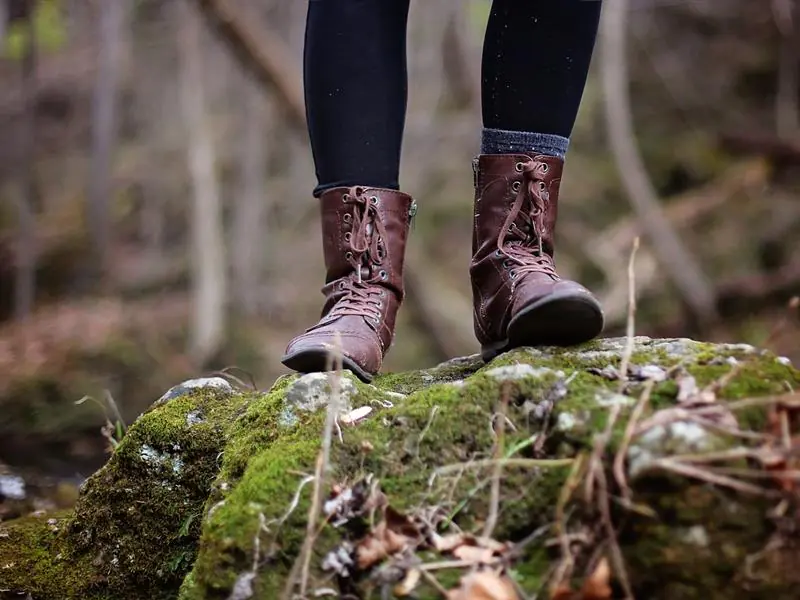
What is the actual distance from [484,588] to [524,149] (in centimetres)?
97

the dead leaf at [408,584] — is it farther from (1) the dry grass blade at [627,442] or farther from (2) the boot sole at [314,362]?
(2) the boot sole at [314,362]

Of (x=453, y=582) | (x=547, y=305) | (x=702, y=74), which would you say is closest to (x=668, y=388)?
(x=547, y=305)

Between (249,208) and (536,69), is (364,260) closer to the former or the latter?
(536,69)

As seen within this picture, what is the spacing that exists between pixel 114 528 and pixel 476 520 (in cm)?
84

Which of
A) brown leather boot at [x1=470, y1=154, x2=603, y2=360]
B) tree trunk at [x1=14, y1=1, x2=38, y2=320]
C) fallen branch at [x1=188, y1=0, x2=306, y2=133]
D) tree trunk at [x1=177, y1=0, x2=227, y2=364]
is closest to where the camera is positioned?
brown leather boot at [x1=470, y1=154, x2=603, y2=360]

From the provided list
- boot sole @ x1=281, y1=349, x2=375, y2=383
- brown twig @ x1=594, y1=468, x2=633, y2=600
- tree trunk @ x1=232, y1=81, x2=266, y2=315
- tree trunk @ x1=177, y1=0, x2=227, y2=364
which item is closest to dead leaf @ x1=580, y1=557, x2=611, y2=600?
brown twig @ x1=594, y1=468, x2=633, y2=600

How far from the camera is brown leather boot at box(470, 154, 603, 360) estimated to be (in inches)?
58.7

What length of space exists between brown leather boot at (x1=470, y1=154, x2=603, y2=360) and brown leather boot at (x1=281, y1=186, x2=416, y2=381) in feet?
0.65

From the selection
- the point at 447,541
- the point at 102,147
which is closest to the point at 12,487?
the point at 447,541

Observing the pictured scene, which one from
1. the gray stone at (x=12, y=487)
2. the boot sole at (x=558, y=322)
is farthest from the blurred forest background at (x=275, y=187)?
the boot sole at (x=558, y=322)

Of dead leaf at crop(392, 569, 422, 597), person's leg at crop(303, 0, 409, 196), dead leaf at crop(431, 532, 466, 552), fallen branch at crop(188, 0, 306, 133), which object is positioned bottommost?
dead leaf at crop(392, 569, 422, 597)

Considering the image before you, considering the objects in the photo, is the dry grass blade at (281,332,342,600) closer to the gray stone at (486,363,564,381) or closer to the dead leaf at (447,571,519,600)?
the dead leaf at (447,571,519,600)

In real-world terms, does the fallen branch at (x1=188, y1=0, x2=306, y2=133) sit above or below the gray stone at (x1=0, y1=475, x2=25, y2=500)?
above

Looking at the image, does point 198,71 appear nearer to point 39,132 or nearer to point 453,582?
point 39,132
